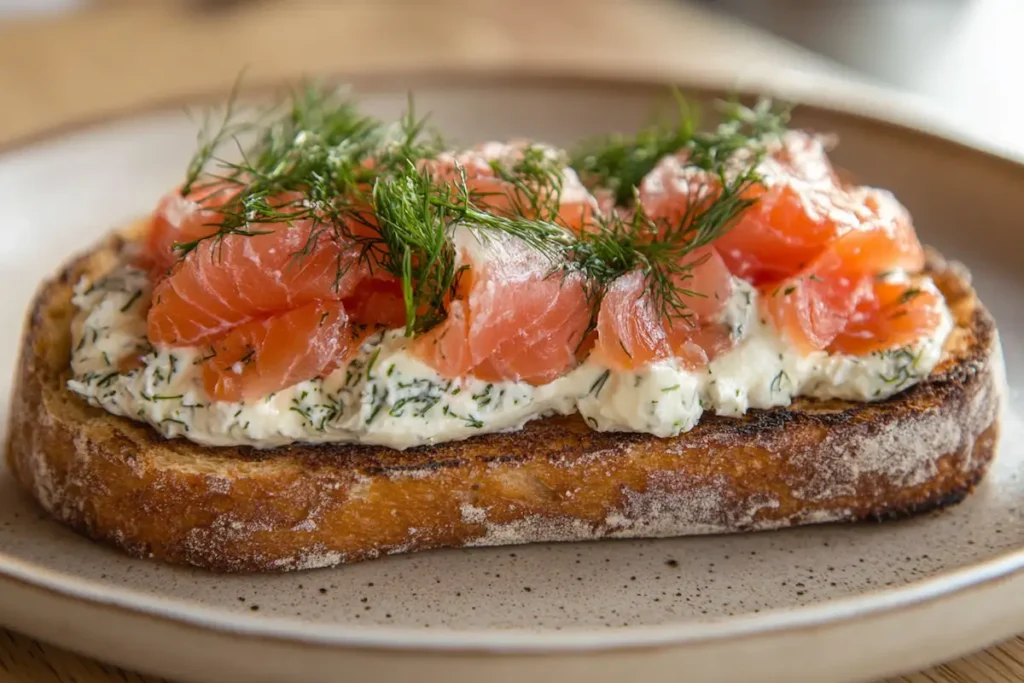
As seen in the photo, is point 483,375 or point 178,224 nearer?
point 483,375

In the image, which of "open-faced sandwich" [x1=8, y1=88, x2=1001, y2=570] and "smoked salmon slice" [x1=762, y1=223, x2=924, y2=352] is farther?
"smoked salmon slice" [x1=762, y1=223, x2=924, y2=352]

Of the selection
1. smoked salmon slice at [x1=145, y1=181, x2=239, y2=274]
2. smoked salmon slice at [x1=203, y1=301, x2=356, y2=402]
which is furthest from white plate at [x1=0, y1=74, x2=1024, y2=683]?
smoked salmon slice at [x1=145, y1=181, x2=239, y2=274]

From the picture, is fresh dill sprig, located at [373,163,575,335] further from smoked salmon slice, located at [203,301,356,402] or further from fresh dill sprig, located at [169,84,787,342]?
smoked salmon slice, located at [203,301,356,402]

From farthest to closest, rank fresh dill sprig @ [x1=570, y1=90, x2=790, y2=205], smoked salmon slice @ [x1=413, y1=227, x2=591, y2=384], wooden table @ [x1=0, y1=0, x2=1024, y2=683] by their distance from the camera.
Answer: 1. wooden table @ [x1=0, y1=0, x2=1024, y2=683]
2. fresh dill sprig @ [x1=570, y1=90, x2=790, y2=205]
3. smoked salmon slice @ [x1=413, y1=227, x2=591, y2=384]

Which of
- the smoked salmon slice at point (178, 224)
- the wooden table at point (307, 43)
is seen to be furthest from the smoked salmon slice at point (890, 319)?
the wooden table at point (307, 43)

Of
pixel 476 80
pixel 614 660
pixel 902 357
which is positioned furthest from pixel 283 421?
pixel 476 80

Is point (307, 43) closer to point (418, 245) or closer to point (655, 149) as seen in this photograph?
point (655, 149)

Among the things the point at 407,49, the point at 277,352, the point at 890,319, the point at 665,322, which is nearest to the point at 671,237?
the point at 665,322
